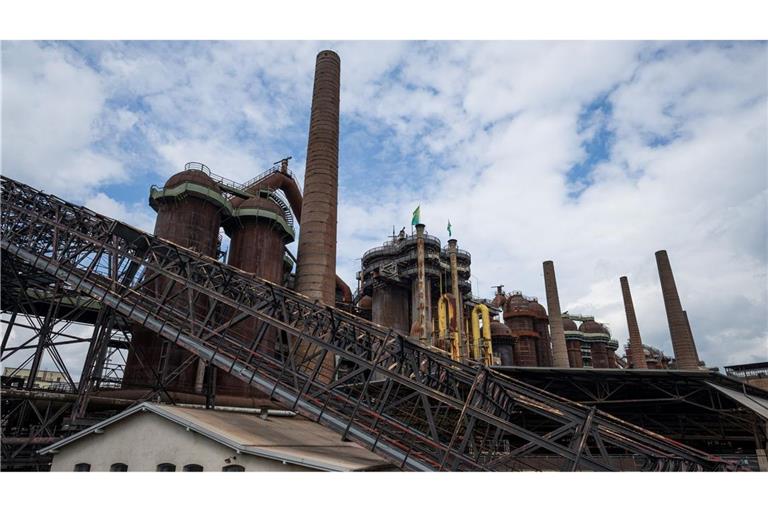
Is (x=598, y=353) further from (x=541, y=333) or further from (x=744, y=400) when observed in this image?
(x=744, y=400)

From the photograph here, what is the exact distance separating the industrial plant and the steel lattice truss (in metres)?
0.07

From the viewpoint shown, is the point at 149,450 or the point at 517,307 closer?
the point at 149,450

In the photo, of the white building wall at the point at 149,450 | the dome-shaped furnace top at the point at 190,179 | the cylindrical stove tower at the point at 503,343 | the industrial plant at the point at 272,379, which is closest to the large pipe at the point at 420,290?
the industrial plant at the point at 272,379

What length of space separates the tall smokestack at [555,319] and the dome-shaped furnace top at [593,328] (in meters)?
21.6

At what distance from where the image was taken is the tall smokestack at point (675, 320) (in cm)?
4197

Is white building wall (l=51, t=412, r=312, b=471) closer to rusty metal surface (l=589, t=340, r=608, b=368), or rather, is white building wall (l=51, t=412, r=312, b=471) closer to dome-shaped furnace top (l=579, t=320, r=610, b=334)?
rusty metal surface (l=589, t=340, r=608, b=368)

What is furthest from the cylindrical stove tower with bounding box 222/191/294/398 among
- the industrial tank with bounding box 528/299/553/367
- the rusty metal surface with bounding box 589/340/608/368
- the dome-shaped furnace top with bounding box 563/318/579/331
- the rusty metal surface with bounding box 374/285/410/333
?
the rusty metal surface with bounding box 589/340/608/368

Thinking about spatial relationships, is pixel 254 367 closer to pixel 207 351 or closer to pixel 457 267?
pixel 207 351

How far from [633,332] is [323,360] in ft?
148

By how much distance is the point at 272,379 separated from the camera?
44.3 ft

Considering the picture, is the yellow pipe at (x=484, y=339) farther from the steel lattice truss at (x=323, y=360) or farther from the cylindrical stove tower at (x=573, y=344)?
the cylindrical stove tower at (x=573, y=344)

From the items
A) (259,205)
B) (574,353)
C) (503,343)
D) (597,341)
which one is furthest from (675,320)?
(259,205)

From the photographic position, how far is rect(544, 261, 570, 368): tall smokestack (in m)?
44.4

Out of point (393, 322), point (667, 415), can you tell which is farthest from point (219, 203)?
point (667, 415)
